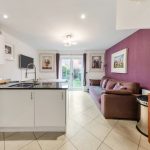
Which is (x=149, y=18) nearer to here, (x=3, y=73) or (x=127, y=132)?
(x=127, y=132)

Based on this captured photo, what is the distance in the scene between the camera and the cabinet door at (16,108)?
8.84 feet

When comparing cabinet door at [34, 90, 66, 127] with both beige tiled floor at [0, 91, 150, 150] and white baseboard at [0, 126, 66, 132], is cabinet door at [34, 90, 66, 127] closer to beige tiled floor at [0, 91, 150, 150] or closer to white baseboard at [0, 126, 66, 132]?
white baseboard at [0, 126, 66, 132]

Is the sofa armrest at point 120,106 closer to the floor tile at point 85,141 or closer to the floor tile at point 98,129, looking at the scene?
the floor tile at point 98,129

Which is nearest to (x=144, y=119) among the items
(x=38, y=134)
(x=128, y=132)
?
(x=128, y=132)

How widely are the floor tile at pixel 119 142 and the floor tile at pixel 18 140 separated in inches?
52.9

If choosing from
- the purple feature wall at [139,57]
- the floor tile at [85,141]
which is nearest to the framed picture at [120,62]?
the purple feature wall at [139,57]

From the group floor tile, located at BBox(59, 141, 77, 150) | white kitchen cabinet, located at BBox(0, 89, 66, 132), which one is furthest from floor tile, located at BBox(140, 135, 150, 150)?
white kitchen cabinet, located at BBox(0, 89, 66, 132)

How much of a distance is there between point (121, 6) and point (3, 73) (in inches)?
146

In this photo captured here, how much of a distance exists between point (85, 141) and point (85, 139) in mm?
71

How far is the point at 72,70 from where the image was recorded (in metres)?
8.43

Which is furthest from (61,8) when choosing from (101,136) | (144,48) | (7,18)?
(101,136)

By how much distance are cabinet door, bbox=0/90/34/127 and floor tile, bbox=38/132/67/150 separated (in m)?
0.37

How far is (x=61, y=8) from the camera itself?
111 inches

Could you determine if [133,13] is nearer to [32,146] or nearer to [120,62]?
[32,146]
